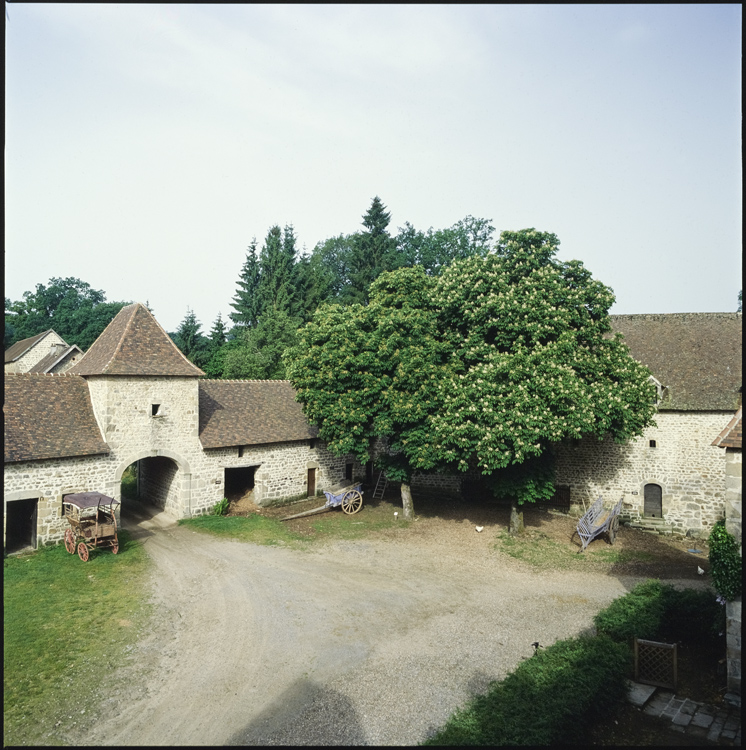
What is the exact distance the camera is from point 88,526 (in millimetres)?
15406

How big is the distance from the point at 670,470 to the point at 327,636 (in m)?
15.6

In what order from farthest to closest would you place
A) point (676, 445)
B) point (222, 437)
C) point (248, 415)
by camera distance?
point (248, 415) → point (222, 437) → point (676, 445)

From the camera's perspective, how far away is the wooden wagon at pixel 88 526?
15.1m

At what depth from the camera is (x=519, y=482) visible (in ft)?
58.9

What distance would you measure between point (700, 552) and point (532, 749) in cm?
1390

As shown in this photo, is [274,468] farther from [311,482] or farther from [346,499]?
[346,499]

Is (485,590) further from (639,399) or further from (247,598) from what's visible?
(639,399)

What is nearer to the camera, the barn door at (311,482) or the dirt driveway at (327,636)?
the dirt driveway at (327,636)

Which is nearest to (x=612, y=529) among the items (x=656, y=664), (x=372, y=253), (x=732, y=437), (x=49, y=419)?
(x=656, y=664)

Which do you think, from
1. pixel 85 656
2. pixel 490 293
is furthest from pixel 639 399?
pixel 85 656

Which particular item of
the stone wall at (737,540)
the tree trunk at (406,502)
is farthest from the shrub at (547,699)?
the tree trunk at (406,502)

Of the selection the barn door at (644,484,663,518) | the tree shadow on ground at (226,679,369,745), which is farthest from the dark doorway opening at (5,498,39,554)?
the barn door at (644,484,663,518)

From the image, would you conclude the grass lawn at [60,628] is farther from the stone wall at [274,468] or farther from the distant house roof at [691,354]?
the distant house roof at [691,354]

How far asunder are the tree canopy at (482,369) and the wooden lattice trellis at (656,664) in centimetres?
651
